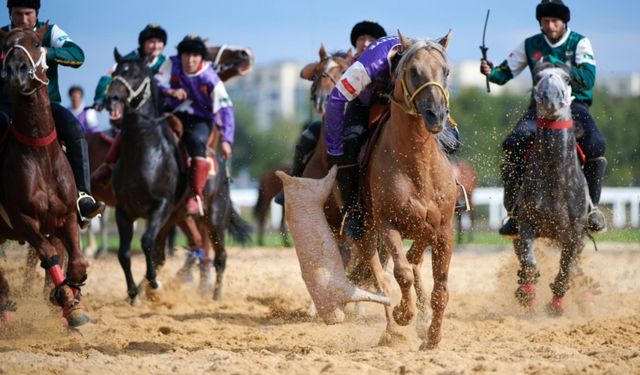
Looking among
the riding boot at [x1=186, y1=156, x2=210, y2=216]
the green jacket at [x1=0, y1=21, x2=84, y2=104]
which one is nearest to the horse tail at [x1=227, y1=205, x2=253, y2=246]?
the riding boot at [x1=186, y1=156, x2=210, y2=216]

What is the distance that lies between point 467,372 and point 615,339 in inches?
86.4

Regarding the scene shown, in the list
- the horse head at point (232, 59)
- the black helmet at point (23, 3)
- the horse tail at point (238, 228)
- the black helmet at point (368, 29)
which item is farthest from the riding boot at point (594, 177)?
the horse tail at point (238, 228)

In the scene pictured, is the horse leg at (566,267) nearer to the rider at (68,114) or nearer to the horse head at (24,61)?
the rider at (68,114)

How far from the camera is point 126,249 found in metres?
11.6

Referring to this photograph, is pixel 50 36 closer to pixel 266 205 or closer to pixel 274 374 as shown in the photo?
pixel 274 374

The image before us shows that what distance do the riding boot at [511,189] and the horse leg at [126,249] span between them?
156 inches

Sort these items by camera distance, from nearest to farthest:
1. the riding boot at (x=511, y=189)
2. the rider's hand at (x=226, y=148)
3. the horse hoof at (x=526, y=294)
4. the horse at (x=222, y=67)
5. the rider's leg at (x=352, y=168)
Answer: the rider's leg at (x=352, y=168), the horse hoof at (x=526, y=294), the riding boot at (x=511, y=189), the rider's hand at (x=226, y=148), the horse at (x=222, y=67)

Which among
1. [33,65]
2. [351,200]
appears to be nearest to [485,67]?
[351,200]

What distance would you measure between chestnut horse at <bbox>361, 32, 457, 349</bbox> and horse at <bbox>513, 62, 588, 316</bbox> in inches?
87.1

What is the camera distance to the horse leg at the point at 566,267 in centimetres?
979

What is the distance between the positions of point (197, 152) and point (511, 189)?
3.65 m

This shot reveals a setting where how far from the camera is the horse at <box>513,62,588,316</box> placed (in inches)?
387

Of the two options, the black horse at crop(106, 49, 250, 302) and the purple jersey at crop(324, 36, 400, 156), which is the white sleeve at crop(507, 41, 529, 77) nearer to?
the purple jersey at crop(324, 36, 400, 156)

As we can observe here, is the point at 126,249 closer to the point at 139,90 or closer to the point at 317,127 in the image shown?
the point at 139,90
